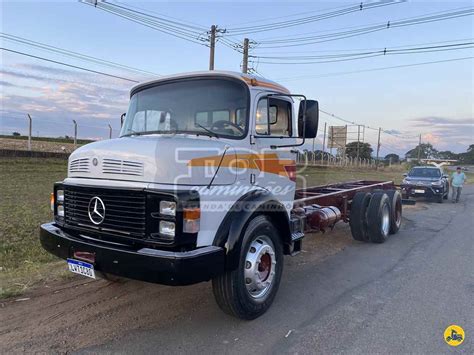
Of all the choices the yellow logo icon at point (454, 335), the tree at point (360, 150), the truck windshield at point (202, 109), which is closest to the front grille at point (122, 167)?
the truck windshield at point (202, 109)

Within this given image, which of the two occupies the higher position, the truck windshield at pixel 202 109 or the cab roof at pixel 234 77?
the cab roof at pixel 234 77

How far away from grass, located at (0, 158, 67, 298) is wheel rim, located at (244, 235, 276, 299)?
2792 millimetres

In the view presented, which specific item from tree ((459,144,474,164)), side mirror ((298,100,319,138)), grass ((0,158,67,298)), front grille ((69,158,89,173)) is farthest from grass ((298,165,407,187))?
tree ((459,144,474,164))

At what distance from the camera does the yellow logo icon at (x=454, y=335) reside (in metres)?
3.68

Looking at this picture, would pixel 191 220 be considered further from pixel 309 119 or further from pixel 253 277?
pixel 309 119

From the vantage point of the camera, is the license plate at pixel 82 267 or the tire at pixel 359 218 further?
the tire at pixel 359 218

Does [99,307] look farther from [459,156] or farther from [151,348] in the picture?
[459,156]

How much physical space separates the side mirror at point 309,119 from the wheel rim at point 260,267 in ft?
4.43

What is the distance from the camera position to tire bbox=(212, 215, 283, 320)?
12.5ft

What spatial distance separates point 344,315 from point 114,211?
8.87ft

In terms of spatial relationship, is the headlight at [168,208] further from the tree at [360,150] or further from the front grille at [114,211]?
the tree at [360,150]

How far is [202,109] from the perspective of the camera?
4.33 m

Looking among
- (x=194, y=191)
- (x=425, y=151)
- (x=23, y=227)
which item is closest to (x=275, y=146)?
(x=194, y=191)

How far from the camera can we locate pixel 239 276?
12.5 ft
